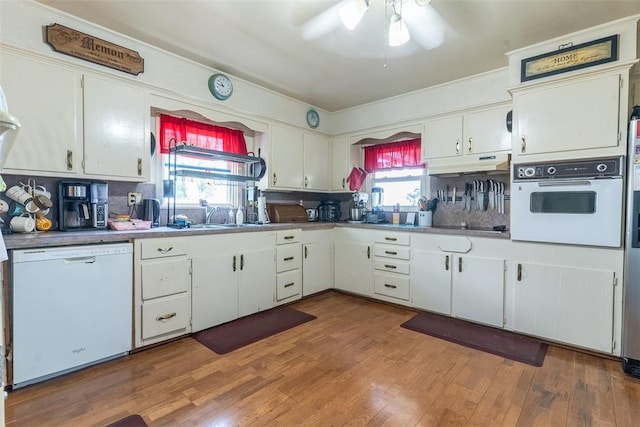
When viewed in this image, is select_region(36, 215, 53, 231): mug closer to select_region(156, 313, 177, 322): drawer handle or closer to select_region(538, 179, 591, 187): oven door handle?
select_region(156, 313, 177, 322): drawer handle

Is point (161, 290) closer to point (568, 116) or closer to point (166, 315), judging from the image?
point (166, 315)

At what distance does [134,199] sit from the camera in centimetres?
287

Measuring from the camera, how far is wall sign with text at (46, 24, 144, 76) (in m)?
2.25

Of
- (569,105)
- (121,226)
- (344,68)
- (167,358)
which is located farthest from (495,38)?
(167,358)

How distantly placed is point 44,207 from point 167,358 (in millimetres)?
1403

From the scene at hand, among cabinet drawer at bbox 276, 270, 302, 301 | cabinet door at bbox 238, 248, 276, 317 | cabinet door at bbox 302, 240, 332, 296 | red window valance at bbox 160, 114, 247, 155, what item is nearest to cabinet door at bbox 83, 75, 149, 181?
red window valance at bbox 160, 114, 247, 155

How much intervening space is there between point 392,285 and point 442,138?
1.68 meters

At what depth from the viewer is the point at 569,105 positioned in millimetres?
2453

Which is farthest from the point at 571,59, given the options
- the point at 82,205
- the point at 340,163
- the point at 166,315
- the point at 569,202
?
the point at 82,205

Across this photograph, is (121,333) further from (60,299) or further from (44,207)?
→ (44,207)

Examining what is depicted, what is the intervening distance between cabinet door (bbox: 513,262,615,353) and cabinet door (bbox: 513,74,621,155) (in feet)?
3.16

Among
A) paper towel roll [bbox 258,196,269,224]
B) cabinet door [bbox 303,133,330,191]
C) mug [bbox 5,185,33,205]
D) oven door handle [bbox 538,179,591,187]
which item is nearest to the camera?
mug [bbox 5,185,33,205]

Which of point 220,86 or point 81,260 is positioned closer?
point 81,260

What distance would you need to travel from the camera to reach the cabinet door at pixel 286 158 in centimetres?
377
